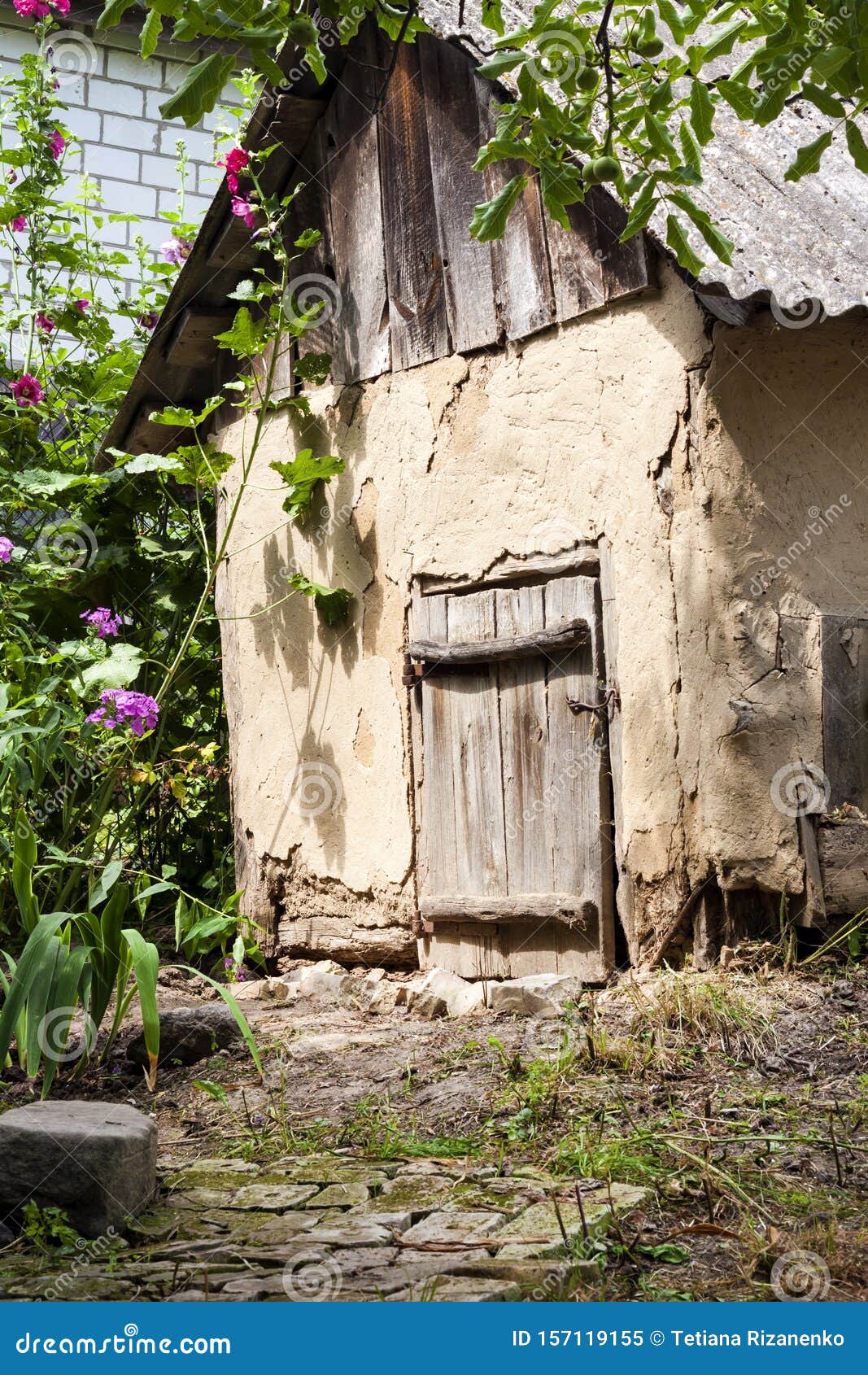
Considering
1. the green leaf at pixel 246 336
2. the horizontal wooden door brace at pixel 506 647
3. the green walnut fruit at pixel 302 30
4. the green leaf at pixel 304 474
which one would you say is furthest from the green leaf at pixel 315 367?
the green walnut fruit at pixel 302 30

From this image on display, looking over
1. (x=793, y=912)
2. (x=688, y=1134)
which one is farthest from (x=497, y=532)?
(x=688, y=1134)

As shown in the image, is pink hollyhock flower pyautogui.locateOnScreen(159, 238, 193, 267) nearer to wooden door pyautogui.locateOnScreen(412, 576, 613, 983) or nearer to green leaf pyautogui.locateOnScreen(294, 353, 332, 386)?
green leaf pyautogui.locateOnScreen(294, 353, 332, 386)

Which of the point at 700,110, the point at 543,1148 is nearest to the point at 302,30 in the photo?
the point at 700,110

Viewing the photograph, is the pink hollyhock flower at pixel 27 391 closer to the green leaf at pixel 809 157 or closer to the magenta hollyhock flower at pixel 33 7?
the magenta hollyhock flower at pixel 33 7

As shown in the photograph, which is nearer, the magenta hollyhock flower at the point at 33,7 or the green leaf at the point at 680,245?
the green leaf at the point at 680,245

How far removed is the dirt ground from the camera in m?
2.30

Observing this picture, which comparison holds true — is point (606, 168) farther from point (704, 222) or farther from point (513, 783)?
point (513, 783)

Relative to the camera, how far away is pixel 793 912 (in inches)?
173

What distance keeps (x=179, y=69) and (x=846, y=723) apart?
982cm

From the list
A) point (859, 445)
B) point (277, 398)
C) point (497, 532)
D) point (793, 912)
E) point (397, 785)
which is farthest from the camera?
point (277, 398)

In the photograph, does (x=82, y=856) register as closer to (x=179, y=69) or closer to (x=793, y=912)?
(x=793, y=912)

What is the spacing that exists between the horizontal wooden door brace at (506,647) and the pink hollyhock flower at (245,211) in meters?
2.17

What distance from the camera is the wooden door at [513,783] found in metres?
4.79

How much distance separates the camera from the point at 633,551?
15.2 feet
